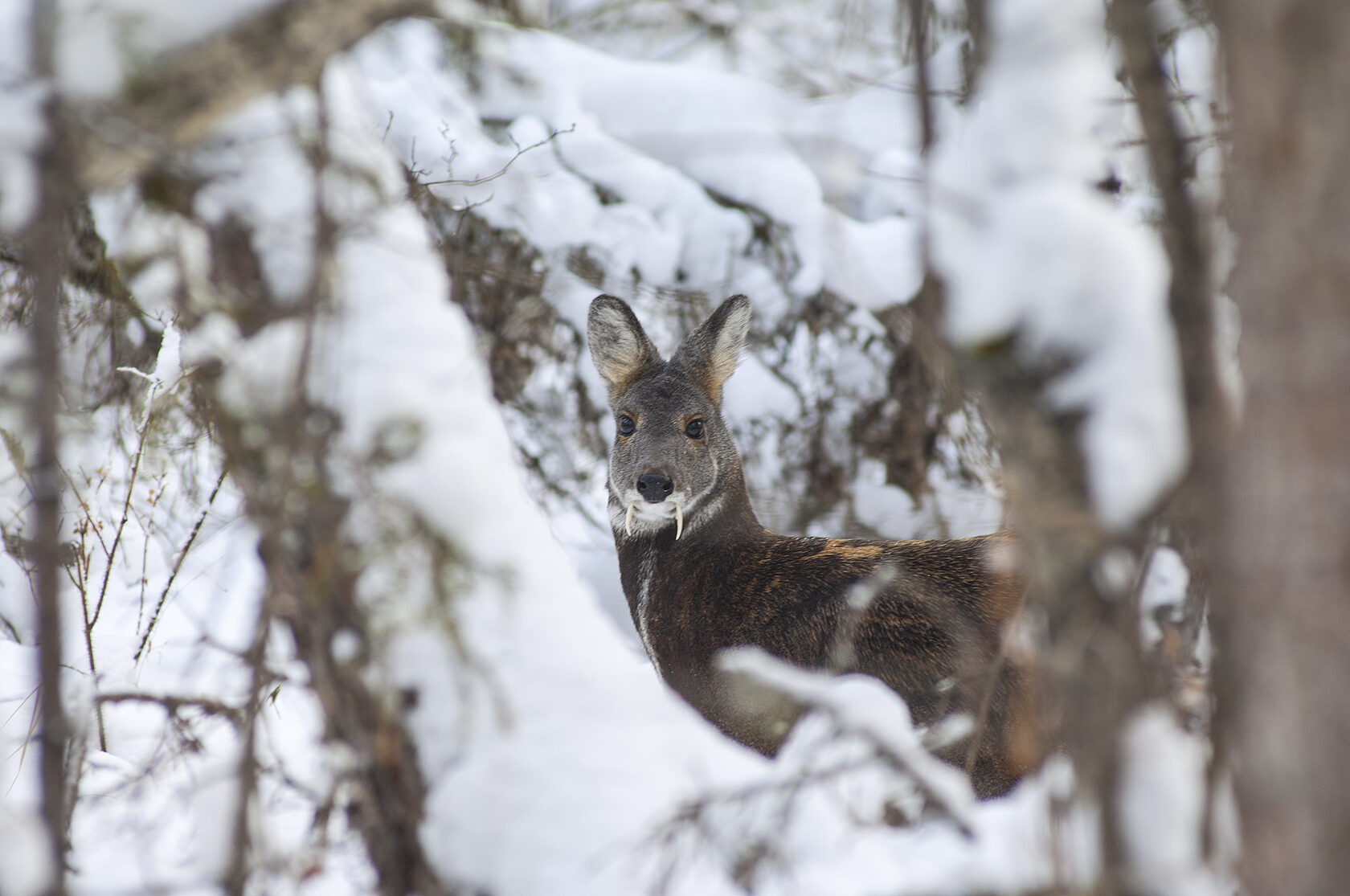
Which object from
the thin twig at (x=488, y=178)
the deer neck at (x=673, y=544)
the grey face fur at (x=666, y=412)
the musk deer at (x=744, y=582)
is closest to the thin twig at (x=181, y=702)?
the thin twig at (x=488, y=178)

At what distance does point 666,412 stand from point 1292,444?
150 inches

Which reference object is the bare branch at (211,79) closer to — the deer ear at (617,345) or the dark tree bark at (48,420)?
the dark tree bark at (48,420)

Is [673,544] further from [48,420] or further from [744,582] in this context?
[48,420]

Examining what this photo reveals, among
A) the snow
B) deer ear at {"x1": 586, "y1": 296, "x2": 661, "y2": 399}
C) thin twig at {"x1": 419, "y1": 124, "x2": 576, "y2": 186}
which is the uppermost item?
thin twig at {"x1": 419, "y1": 124, "x2": 576, "y2": 186}

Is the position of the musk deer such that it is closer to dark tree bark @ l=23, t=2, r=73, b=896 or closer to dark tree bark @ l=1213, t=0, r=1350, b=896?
dark tree bark @ l=1213, t=0, r=1350, b=896

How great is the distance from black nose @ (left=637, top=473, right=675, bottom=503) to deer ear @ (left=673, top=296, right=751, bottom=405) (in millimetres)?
749

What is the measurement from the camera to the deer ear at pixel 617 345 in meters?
5.48

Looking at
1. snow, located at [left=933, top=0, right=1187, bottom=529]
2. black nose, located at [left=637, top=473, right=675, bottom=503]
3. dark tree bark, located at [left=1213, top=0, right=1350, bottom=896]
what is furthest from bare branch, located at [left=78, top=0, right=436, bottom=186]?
black nose, located at [left=637, top=473, right=675, bottom=503]

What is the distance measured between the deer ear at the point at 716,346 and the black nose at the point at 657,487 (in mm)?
749

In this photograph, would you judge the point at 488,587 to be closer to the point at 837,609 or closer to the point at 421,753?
the point at 421,753

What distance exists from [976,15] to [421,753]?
1818 mm

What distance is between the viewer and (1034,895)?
1936mm

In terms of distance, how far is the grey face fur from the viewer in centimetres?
503

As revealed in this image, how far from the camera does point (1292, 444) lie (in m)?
1.54
